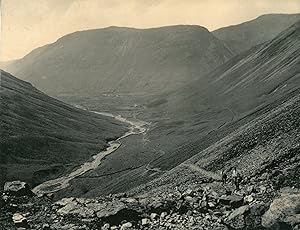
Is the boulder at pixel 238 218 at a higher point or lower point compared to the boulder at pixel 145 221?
lower

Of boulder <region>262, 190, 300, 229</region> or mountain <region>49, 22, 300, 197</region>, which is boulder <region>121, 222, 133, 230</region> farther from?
mountain <region>49, 22, 300, 197</region>

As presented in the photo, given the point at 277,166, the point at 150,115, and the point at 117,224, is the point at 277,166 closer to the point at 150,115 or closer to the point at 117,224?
the point at 117,224

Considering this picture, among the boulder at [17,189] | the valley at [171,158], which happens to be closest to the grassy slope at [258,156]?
the valley at [171,158]

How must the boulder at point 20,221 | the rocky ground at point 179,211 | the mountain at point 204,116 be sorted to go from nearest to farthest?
the rocky ground at point 179,211 < the boulder at point 20,221 < the mountain at point 204,116

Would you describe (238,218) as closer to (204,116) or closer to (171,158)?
(171,158)

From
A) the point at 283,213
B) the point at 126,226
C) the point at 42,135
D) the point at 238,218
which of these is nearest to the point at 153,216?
the point at 126,226

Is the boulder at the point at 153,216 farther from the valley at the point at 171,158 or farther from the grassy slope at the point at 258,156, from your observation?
the grassy slope at the point at 258,156

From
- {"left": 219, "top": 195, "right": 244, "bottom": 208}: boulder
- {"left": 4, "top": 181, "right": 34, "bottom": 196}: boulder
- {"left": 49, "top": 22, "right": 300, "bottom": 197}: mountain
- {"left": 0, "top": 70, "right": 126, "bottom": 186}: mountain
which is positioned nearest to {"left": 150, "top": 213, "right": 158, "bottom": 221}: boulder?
{"left": 219, "top": 195, "right": 244, "bottom": 208}: boulder
